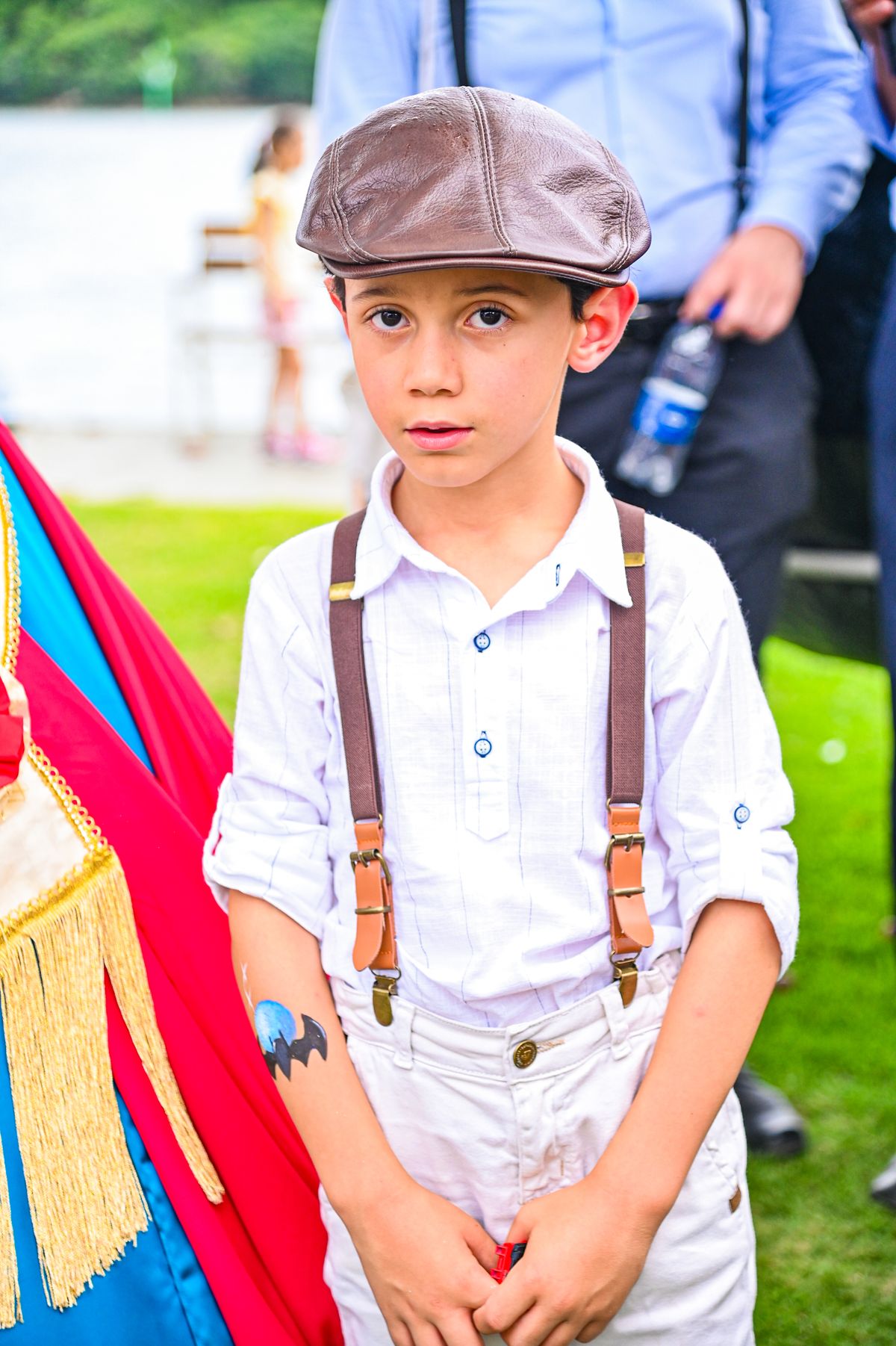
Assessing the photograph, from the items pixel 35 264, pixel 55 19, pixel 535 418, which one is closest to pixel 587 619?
pixel 535 418

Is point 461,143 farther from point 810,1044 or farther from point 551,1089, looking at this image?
point 810,1044

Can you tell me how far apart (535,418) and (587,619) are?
7.8 inches

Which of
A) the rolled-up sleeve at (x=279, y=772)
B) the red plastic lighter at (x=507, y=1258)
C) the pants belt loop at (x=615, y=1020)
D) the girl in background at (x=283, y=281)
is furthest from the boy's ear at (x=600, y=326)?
the girl in background at (x=283, y=281)

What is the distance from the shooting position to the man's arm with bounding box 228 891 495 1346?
130cm

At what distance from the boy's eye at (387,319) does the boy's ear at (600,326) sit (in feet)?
0.55

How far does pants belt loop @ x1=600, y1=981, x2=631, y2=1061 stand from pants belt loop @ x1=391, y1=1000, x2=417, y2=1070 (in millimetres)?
184

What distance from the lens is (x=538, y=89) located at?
79.4 inches

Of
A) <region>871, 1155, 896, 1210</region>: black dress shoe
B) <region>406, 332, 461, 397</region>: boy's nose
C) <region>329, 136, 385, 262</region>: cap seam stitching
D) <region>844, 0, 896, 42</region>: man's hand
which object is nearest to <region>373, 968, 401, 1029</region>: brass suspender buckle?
<region>406, 332, 461, 397</region>: boy's nose

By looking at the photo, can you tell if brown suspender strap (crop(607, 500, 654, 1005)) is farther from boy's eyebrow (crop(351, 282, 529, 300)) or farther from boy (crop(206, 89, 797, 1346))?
boy's eyebrow (crop(351, 282, 529, 300))

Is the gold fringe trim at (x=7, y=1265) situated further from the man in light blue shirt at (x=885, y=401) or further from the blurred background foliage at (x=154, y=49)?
the blurred background foliage at (x=154, y=49)

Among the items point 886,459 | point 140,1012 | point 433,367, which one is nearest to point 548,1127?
point 140,1012

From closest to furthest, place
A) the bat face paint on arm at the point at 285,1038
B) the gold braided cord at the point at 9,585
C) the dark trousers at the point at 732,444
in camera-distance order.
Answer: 1. the bat face paint on arm at the point at 285,1038
2. the gold braided cord at the point at 9,585
3. the dark trousers at the point at 732,444

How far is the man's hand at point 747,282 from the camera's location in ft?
6.75

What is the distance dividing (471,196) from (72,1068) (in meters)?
0.94
